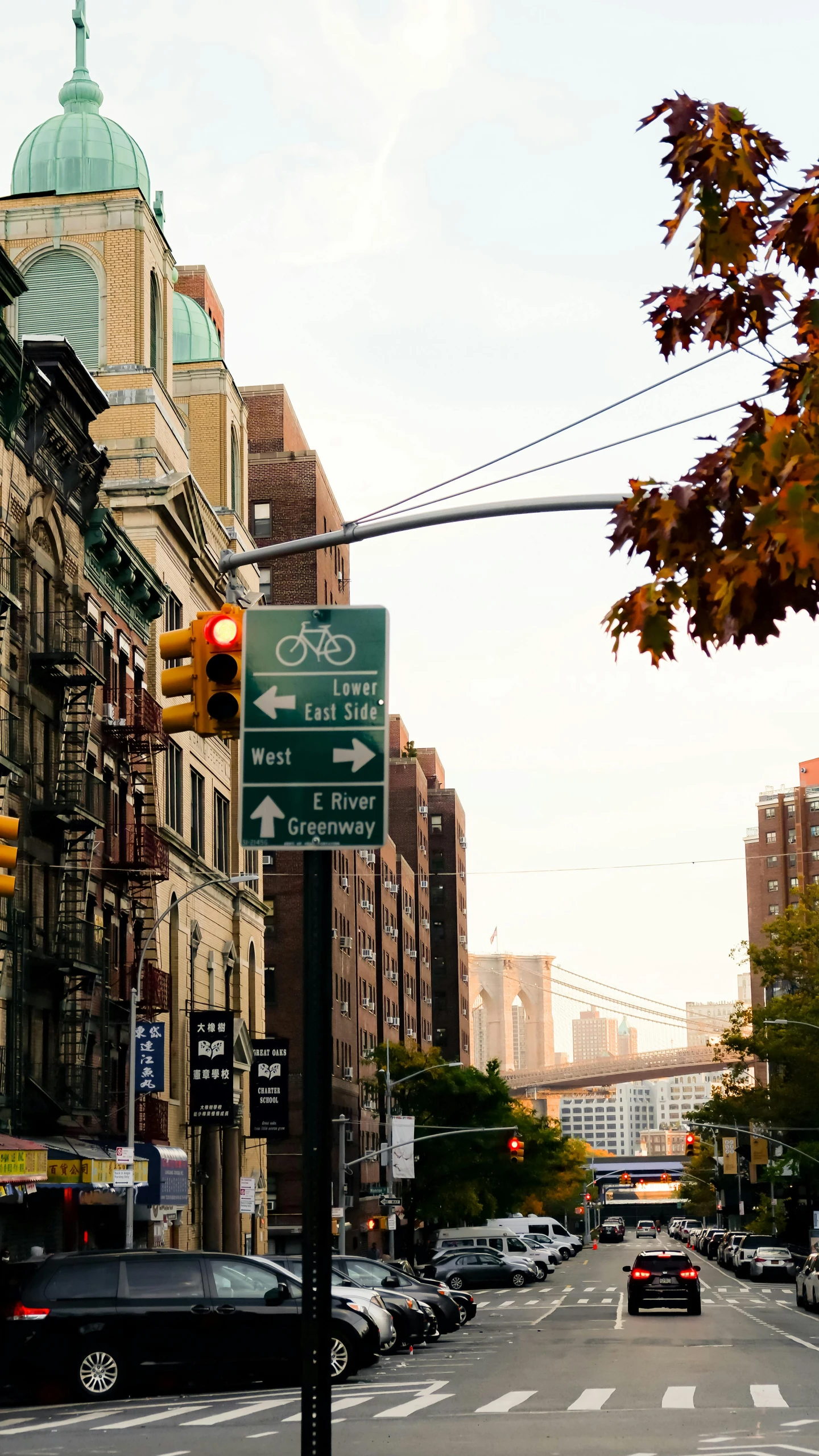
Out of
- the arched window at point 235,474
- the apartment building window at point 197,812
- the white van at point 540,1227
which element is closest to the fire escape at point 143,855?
the apartment building window at point 197,812

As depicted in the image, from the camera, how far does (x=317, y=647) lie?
8391 millimetres

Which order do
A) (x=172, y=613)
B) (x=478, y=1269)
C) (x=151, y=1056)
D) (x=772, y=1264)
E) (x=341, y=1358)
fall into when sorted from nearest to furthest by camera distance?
(x=341, y=1358), (x=151, y=1056), (x=172, y=613), (x=478, y=1269), (x=772, y=1264)

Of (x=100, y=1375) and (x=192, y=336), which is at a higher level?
(x=192, y=336)

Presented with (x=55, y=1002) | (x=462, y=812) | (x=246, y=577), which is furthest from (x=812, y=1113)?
(x=462, y=812)

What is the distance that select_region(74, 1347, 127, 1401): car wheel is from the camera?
2331cm

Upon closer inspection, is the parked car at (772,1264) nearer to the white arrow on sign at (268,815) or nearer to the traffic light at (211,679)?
the traffic light at (211,679)

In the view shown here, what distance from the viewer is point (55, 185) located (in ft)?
182

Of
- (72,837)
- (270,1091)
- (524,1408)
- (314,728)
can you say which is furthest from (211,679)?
(270,1091)

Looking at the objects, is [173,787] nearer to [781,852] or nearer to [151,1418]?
[151,1418]

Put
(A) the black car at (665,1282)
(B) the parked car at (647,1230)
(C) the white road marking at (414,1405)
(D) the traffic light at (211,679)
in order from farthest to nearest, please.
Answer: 1. (B) the parked car at (647,1230)
2. (A) the black car at (665,1282)
3. (C) the white road marking at (414,1405)
4. (D) the traffic light at (211,679)

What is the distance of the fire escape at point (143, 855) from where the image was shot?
152 ft

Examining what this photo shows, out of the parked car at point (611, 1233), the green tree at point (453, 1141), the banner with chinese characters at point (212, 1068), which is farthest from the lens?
the parked car at point (611, 1233)

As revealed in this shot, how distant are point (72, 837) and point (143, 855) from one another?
19.4ft

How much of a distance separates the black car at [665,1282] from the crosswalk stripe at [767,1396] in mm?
22286
